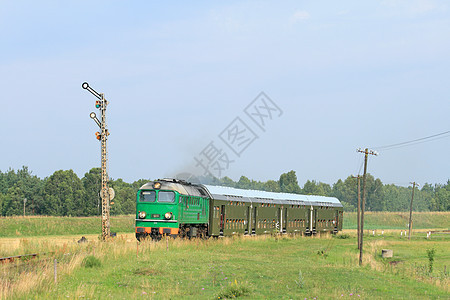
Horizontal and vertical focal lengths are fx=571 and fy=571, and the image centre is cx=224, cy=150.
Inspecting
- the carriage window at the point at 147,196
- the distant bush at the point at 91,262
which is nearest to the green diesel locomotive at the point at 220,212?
the carriage window at the point at 147,196

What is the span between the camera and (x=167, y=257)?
27.4 meters

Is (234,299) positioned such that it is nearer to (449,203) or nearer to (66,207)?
(66,207)

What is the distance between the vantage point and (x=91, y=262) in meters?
23.7

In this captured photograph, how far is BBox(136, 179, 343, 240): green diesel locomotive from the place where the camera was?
115ft

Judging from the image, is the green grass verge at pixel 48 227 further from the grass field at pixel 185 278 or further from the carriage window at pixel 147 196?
the grass field at pixel 185 278

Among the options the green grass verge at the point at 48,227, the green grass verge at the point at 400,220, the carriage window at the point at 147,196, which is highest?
the carriage window at the point at 147,196

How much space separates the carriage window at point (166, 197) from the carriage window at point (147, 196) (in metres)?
0.50

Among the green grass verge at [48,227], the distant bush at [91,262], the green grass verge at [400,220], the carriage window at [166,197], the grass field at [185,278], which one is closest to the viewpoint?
the grass field at [185,278]

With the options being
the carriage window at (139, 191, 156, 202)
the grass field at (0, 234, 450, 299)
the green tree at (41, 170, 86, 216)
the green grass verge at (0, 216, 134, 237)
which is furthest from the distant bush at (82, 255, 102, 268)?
the green tree at (41, 170, 86, 216)

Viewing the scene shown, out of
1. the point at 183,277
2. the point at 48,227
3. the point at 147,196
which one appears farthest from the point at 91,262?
the point at 48,227

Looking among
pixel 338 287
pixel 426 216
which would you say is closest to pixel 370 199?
pixel 426 216

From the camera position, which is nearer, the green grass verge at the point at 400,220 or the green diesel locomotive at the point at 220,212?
the green diesel locomotive at the point at 220,212

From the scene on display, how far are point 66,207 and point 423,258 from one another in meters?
82.3

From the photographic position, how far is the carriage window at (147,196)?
3569cm
